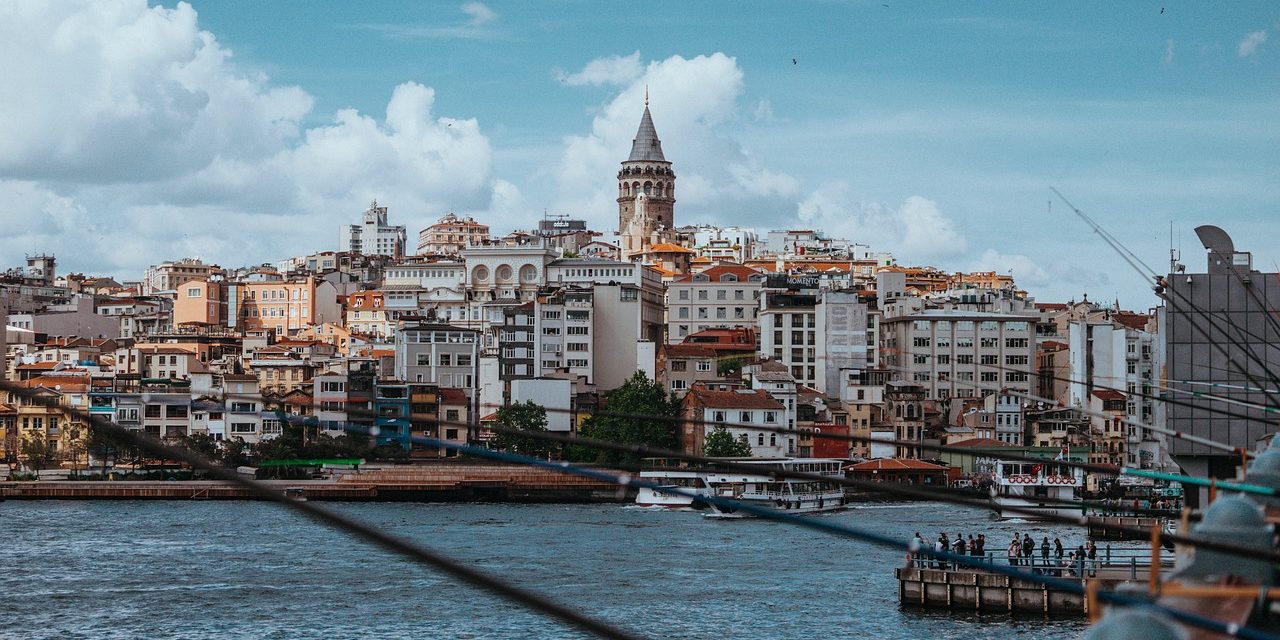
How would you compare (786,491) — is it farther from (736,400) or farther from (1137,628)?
(1137,628)

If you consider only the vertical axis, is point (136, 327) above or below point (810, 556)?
above

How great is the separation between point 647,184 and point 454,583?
51.3 m

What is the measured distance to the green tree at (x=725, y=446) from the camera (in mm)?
29641

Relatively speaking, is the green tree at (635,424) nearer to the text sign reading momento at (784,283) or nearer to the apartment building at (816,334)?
the apartment building at (816,334)

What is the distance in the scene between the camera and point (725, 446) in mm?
Result: 29656

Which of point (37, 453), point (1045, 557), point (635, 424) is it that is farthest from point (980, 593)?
point (37, 453)

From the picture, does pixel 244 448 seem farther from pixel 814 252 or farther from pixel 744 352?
pixel 814 252

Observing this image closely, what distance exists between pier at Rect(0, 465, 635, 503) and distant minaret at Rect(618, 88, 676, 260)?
36052 millimetres

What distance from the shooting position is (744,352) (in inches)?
1526

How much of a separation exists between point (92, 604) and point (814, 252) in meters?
50.2

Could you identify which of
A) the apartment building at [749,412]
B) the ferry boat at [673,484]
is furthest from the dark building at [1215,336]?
the apartment building at [749,412]

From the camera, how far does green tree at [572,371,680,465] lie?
3091 centimetres

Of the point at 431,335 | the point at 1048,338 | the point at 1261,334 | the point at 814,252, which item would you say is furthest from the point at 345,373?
the point at 814,252

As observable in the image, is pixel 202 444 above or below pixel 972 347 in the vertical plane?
below
